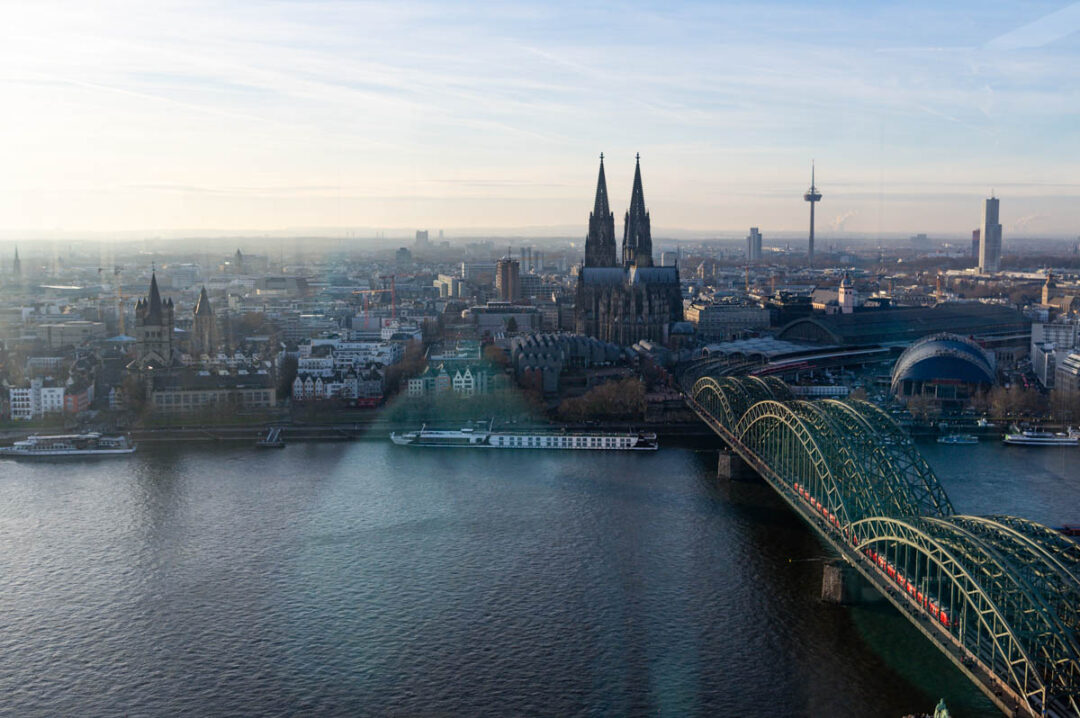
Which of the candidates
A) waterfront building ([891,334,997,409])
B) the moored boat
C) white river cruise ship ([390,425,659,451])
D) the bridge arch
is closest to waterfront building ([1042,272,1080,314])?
waterfront building ([891,334,997,409])

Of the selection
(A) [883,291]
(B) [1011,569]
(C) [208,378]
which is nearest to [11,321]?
(C) [208,378]

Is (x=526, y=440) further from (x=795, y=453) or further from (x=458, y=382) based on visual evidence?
(x=795, y=453)

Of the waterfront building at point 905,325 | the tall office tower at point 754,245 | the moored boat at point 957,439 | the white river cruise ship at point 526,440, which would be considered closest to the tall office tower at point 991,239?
the tall office tower at point 754,245

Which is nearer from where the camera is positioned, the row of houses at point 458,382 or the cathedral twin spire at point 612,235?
the row of houses at point 458,382

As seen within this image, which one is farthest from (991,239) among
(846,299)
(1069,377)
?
(1069,377)

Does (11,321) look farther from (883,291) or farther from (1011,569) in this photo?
(883,291)

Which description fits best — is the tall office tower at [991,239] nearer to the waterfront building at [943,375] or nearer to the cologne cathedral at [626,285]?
the cologne cathedral at [626,285]

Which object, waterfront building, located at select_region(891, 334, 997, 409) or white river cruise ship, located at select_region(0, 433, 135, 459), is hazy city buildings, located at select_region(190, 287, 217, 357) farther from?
waterfront building, located at select_region(891, 334, 997, 409)
